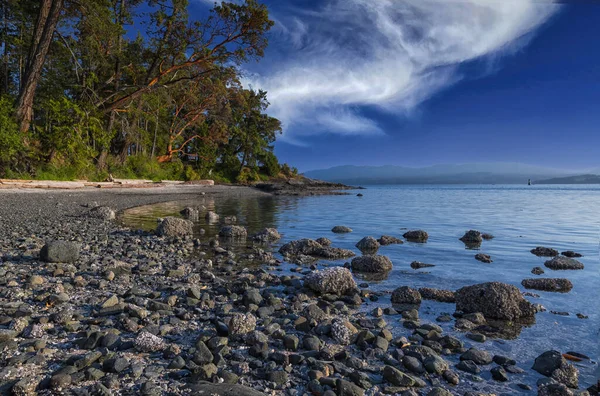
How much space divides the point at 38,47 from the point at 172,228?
17788mm

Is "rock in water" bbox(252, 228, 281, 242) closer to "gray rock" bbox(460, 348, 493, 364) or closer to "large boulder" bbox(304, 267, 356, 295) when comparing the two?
"large boulder" bbox(304, 267, 356, 295)

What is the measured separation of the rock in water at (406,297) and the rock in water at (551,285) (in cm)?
286

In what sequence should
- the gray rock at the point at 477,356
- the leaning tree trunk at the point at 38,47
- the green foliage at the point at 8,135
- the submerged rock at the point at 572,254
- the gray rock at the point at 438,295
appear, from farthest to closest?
1. the leaning tree trunk at the point at 38,47
2. the green foliage at the point at 8,135
3. the submerged rock at the point at 572,254
4. the gray rock at the point at 438,295
5. the gray rock at the point at 477,356

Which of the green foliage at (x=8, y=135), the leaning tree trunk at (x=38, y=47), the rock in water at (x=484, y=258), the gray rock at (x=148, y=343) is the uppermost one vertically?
the leaning tree trunk at (x=38, y=47)

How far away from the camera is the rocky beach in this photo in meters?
2.91

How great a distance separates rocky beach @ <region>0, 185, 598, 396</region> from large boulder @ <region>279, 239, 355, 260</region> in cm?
150

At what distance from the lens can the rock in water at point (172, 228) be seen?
1084cm

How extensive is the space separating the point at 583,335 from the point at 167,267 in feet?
23.3

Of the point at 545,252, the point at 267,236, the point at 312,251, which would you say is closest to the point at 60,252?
the point at 312,251

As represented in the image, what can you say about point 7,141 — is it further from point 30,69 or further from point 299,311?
point 299,311

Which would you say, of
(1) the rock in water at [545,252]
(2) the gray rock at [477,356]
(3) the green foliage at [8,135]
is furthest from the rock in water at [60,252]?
(3) the green foliage at [8,135]

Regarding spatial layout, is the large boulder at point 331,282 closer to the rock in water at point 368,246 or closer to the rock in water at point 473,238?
the rock in water at point 368,246

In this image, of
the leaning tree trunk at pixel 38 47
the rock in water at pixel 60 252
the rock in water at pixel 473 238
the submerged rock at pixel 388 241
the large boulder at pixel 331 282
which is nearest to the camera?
the large boulder at pixel 331 282

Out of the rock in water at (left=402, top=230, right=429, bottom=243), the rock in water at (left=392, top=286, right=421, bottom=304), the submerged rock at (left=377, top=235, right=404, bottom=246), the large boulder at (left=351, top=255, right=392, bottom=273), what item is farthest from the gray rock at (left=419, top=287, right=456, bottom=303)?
the rock in water at (left=402, top=230, right=429, bottom=243)
